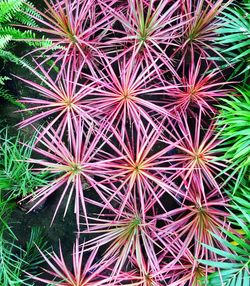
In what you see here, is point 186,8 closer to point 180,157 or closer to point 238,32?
point 238,32

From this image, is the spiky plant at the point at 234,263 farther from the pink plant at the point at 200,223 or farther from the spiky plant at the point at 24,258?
the spiky plant at the point at 24,258

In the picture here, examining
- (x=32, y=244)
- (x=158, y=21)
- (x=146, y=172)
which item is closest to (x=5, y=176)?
(x=32, y=244)

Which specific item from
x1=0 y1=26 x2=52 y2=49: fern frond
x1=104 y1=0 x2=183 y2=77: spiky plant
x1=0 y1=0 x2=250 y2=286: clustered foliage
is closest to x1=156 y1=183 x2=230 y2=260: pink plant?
x1=0 y1=0 x2=250 y2=286: clustered foliage

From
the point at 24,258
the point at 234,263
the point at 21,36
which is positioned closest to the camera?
the point at 234,263

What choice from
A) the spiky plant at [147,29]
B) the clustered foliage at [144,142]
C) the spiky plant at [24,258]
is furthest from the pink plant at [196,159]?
the spiky plant at [24,258]

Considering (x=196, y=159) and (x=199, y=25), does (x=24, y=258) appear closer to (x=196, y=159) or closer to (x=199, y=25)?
(x=196, y=159)

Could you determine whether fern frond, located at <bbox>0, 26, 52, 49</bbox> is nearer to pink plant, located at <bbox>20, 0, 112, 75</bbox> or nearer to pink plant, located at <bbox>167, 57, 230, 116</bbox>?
pink plant, located at <bbox>20, 0, 112, 75</bbox>

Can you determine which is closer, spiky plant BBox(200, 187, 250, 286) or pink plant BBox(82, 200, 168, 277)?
spiky plant BBox(200, 187, 250, 286)

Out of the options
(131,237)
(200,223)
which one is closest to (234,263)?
(200,223)
